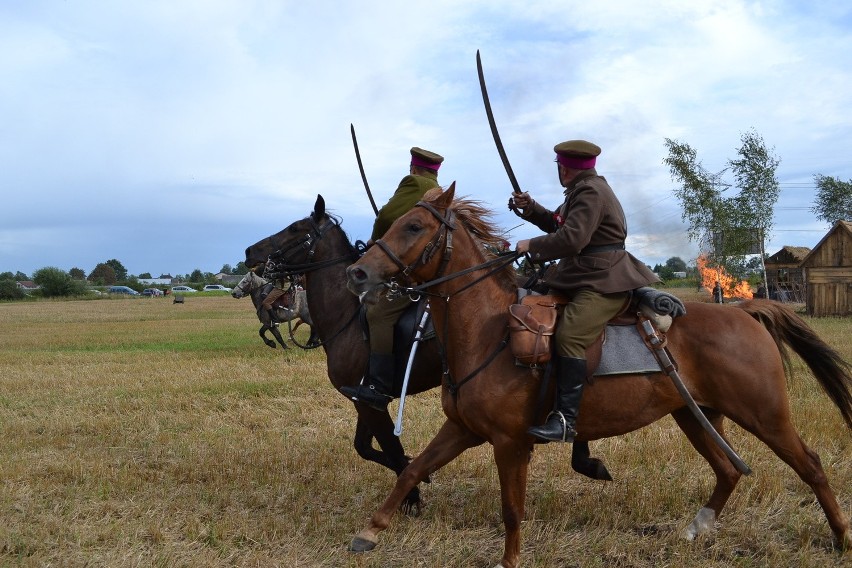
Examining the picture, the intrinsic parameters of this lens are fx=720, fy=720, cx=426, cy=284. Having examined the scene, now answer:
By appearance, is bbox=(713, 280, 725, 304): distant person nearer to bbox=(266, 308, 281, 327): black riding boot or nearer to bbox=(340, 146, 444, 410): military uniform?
bbox=(266, 308, 281, 327): black riding boot

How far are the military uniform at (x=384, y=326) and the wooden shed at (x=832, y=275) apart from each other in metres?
29.7

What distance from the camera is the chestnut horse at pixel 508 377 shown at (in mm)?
4941

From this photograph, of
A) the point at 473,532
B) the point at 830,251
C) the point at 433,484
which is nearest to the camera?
the point at 473,532

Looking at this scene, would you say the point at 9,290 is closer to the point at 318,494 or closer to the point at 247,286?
the point at 247,286

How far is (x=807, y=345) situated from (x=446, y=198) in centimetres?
324

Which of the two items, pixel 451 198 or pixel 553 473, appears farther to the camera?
pixel 553 473

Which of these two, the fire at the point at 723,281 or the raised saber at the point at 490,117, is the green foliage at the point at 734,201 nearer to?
the fire at the point at 723,281

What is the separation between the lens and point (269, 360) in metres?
16.3

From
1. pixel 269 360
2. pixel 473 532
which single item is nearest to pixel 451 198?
pixel 473 532

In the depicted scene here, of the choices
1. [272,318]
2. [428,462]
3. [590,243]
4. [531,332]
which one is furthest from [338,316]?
[272,318]

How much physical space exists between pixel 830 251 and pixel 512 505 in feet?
105

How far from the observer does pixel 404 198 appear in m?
6.43

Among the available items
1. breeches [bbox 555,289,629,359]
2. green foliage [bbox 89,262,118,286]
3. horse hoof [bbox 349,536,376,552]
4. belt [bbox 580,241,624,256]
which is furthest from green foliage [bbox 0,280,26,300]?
breeches [bbox 555,289,629,359]

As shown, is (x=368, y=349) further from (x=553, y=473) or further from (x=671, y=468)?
(x=671, y=468)
